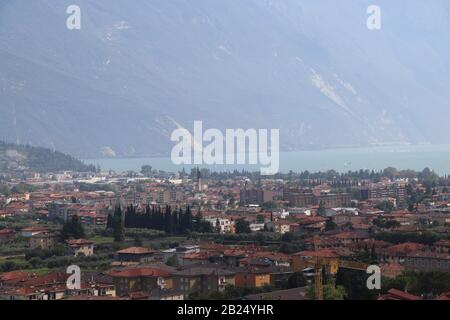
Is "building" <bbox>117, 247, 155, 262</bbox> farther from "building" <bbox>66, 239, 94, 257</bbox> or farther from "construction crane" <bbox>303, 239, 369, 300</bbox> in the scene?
"construction crane" <bbox>303, 239, 369, 300</bbox>

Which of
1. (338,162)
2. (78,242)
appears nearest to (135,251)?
(78,242)

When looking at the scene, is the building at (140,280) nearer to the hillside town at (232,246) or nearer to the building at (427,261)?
the hillside town at (232,246)

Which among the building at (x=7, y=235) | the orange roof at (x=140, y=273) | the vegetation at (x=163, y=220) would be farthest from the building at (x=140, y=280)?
the vegetation at (x=163, y=220)

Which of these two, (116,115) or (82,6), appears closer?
(116,115)

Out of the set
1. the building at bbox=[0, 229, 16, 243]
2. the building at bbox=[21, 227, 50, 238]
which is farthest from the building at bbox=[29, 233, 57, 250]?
the building at bbox=[0, 229, 16, 243]
